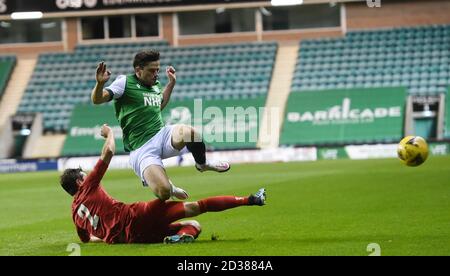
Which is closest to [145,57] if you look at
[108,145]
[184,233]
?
[108,145]

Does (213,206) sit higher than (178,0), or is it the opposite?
(178,0)

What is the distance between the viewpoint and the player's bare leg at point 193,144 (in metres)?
10.6

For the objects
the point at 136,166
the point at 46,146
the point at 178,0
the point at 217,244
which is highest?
the point at 178,0

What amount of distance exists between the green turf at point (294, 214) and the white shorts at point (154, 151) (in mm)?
1058

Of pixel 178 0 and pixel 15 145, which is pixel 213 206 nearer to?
pixel 178 0

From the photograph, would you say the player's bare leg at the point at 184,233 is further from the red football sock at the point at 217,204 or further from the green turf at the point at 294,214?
the red football sock at the point at 217,204

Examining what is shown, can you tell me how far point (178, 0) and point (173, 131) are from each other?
6968 mm

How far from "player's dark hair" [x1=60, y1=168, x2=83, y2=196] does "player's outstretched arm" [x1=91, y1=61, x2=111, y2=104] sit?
2.96 ft

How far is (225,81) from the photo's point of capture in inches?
1551

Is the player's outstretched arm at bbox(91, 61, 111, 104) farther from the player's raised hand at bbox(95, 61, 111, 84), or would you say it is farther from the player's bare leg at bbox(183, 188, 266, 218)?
the player's bare leg at bbox(183, 188, 266, 218)

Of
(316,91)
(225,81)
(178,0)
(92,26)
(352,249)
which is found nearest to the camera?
(352,249)

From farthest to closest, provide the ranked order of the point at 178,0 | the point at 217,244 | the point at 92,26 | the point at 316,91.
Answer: the point at 92,26 < the point at 316,91 < the point at 178,0 < the point at 217,244
